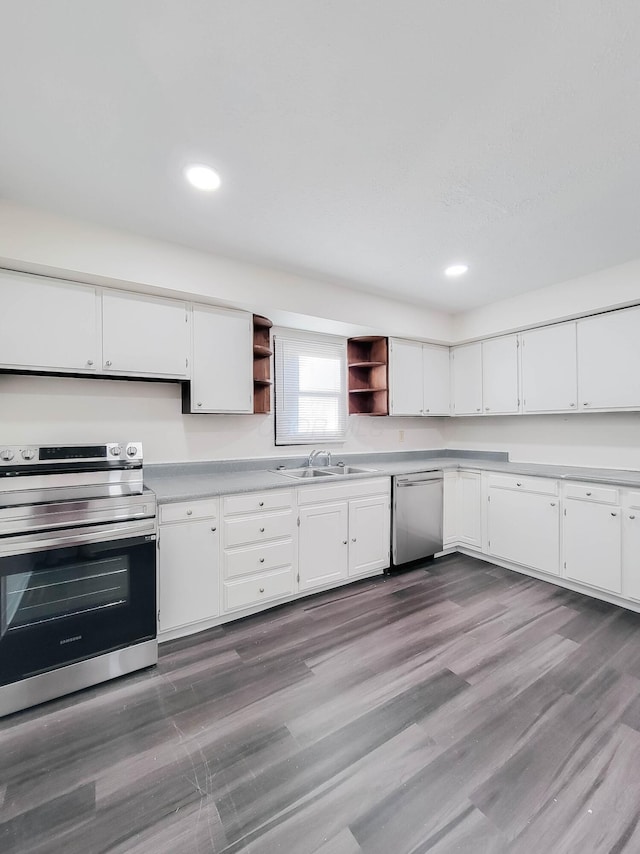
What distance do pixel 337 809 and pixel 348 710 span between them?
1.51 feet

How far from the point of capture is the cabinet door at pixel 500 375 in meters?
3.67

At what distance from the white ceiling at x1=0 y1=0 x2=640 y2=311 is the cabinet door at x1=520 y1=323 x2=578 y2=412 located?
36.8 inches

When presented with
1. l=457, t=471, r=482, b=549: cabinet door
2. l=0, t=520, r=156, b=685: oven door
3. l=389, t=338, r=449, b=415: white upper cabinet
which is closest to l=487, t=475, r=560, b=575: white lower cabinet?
l=457, t=471, r=482, b=549: cabinet door

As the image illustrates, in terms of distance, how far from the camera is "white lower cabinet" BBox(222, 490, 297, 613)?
248 cm

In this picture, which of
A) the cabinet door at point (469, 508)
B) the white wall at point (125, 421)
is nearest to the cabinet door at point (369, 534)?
the white wall at point (125, 421)

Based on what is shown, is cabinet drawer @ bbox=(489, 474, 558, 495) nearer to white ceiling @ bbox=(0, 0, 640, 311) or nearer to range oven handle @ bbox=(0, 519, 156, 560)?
white ceiling @ bbox=(0, 0, 640, 311)

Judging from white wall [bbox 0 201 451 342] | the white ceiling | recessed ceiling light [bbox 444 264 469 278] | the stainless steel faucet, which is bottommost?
the stainless steel faucet

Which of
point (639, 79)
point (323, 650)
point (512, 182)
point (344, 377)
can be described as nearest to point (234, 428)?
point (344, 377)

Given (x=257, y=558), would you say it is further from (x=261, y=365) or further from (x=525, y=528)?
(x=525, y=528)

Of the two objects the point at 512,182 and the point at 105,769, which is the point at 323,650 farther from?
the point at 512,182

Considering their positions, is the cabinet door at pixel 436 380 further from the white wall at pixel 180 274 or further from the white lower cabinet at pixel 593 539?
the white lower cabinet at pixel 593 539

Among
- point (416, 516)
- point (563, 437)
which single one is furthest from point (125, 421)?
point (563, 437)

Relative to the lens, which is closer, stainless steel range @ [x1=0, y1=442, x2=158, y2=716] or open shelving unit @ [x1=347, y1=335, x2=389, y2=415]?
stainless steel range @ [x1=0, y1=442, x2=158, y2=716]

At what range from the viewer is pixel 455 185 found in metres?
1.95
